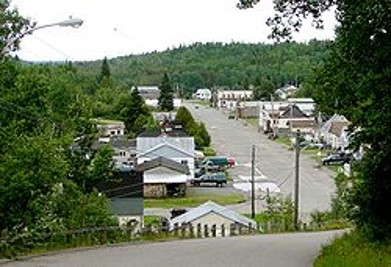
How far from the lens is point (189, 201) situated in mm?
66688

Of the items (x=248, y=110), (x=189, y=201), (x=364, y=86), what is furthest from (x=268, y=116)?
(x=364, y=86)

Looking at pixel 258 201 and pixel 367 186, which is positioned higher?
pixel 367 186

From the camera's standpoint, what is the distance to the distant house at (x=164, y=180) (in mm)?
71875

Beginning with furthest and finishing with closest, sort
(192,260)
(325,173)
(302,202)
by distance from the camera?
(325,173) < (302,202) < (192,260)

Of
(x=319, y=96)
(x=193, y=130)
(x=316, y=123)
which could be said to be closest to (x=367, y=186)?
(x=319, y=96)

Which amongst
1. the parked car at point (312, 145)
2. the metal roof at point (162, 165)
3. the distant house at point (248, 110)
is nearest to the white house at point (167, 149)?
the metal roof at point (162, 165)

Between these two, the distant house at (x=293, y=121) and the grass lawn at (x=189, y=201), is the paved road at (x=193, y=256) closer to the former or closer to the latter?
the grass lawn at (x=189, y=201)

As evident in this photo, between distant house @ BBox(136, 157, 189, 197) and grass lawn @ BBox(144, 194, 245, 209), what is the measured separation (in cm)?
140

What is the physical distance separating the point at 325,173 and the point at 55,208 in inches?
2261

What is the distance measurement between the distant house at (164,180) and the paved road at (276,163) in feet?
27.2

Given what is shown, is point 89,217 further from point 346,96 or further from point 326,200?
point 326,200

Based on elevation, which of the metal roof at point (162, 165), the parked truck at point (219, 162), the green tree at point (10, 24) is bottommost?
the parked truck at point (219, 162)

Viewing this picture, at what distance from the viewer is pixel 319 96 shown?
2023 cm

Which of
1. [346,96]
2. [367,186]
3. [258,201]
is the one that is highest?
[346,96]
